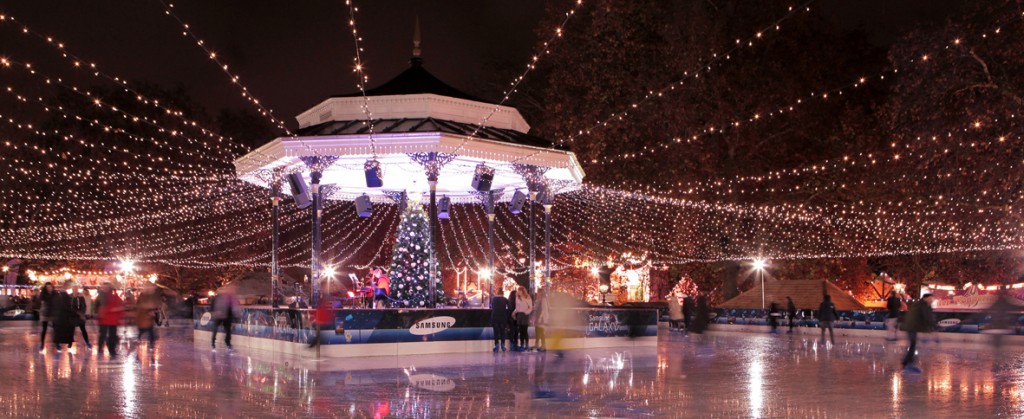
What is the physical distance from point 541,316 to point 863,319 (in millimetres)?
15670

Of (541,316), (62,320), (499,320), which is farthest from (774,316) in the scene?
(62,320)

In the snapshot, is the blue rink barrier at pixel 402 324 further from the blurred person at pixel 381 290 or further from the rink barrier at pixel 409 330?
the blurred person at pixel 381 290

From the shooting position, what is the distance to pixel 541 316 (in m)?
19.4

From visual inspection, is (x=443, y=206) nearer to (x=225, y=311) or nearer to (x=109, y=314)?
(x=225, y=311)

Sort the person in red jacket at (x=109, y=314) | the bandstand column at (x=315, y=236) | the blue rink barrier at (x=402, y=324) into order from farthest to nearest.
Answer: the bandstand column at (x=315, y=236), the blue rink barrier at (x=402, y=324), the person in red jacket at (x=109, y=314)

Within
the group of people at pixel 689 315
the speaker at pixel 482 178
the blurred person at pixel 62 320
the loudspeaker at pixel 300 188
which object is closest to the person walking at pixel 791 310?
the group of people at pixel 689 315

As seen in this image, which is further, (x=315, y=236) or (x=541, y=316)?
(x=315, y=236)

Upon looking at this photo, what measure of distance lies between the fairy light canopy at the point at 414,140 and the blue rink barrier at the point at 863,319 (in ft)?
36.9

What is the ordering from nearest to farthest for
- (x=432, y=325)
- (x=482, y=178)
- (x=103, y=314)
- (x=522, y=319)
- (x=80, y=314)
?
(x=103, y=314) < (x=432, y=325) < (x=522, y=319) < (x=80, y=314) < (x=482, y=178)

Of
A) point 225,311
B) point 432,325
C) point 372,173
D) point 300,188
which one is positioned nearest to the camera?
point 432,325

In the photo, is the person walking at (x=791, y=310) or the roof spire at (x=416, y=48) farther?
the person walking at (x=791, y=310)

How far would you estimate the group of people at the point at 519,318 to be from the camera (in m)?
19.4

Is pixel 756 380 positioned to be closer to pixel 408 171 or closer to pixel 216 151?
pixel 408 171

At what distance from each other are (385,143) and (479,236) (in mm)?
26372
